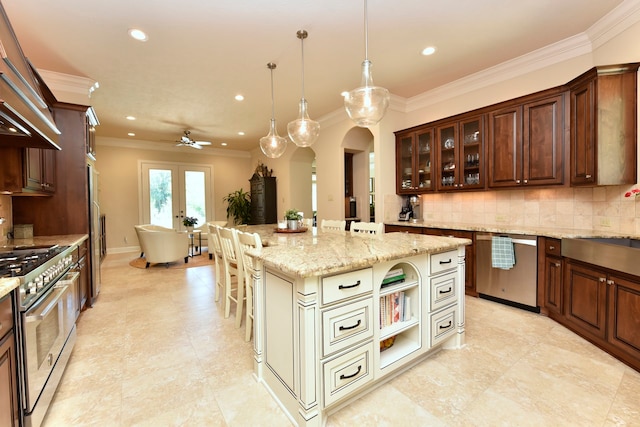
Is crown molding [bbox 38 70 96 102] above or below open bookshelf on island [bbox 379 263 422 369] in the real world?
above

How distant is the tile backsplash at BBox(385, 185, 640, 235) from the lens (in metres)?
2.64

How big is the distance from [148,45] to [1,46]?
67.9 inches

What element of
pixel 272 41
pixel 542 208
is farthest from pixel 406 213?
pixel 272 41

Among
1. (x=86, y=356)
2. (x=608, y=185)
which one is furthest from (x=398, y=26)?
(x=86, y=356)

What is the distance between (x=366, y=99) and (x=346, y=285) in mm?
1454

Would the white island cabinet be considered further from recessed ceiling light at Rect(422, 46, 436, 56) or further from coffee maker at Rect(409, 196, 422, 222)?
coffee maker at Rect(409, 196, 422, 222)

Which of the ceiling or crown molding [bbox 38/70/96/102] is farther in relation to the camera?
crown molding [bbox 38/70/96/102]

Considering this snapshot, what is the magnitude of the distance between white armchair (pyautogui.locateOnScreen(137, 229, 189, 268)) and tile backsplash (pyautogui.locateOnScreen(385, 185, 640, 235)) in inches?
148

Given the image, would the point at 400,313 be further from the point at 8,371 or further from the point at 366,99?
the point at 8,371

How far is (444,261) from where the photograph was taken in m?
2.10

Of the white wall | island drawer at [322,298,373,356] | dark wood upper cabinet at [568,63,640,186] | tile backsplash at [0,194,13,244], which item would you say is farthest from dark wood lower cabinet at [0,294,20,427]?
the white wall

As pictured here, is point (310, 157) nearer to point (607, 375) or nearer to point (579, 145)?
point (579, 145)

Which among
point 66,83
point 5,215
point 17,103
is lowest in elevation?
point 5,215

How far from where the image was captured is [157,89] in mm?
3959
